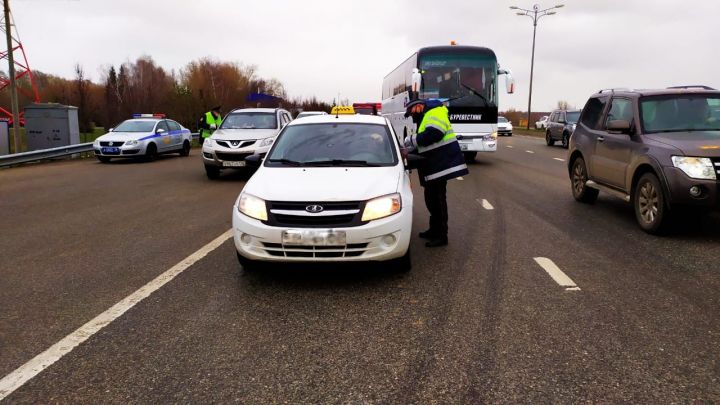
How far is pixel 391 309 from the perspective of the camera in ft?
13.9

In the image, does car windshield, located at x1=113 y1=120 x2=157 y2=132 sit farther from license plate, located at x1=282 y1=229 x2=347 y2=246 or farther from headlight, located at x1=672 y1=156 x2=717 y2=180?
Result: headlight, located at x1=672 y1=156 x2=717 y2=180

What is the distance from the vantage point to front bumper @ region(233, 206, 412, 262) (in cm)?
454

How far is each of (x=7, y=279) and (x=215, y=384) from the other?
3.23 meters

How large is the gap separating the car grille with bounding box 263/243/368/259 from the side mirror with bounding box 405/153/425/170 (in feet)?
5.00

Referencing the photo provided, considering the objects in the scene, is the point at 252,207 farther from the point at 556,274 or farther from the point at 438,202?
the point at 556,274

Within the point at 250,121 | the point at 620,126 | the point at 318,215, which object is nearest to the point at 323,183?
the point at 318,215

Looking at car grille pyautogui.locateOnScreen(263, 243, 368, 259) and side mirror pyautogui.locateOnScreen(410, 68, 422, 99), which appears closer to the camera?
car grille pyautogui.locateOnScreen(263, 243, 368, 259)

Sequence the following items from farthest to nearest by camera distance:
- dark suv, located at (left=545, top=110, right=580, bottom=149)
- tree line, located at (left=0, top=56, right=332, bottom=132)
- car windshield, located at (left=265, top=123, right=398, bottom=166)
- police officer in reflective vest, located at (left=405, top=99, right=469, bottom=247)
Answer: tree line, located at (left=0, top=56, right=332, bottom=132), dark suv, located at (left=545, top=110, right=580, bottom=149), police officer in reflective vest, located at (left=405, top=99, right=469, bottom=247), car windshield, located at (left=265, top=123, right=398, bottom=166)

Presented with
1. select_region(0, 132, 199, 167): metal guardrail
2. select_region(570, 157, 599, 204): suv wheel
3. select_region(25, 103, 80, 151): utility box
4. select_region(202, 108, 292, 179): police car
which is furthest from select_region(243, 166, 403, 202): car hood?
select_region(25, 103, 80, 151): utility box

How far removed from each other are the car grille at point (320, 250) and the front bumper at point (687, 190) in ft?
13.3

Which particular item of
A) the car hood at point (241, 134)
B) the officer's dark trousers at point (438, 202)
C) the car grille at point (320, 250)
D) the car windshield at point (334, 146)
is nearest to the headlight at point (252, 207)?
the car grille at point (320, 250)

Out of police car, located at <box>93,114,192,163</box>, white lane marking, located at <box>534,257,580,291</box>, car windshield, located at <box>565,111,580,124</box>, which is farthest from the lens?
car windshield, located at <box>565,111,580,124</box>

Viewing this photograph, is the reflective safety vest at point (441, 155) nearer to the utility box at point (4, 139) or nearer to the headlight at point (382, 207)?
the headlight at point (382, 207)

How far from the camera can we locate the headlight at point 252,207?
4.66 metres
